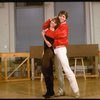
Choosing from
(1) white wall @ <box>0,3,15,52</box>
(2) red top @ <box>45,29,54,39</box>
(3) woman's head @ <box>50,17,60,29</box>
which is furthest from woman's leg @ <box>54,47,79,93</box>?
(1) white wall @ <box>0,3,15,52</box>

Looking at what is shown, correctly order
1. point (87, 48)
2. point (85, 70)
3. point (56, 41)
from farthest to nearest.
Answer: point (85, 70)
point (87, 48)
point (56, 41)

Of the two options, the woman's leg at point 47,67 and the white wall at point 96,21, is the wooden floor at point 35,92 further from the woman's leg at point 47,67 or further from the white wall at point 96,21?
the white wall at point 96,21

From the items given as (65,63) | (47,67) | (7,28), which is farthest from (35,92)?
(7,28)

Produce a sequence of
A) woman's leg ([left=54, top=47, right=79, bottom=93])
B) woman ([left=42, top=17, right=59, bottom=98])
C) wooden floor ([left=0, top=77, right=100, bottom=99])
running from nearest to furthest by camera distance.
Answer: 1. woman's leg ([left=54, top=47, right=79, bottom=93])
2. woman ([left=42, top=17, right=59, bottom=98])
3. wooden floor ([left=0, top=77, right=100, bottom=99])

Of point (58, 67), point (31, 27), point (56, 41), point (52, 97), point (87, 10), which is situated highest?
point (87, 10)

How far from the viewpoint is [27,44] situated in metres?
8.76

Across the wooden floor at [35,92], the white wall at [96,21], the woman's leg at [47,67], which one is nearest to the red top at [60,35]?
the woman's leg at [47,67]

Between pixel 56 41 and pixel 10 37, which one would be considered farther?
pixel 10 37

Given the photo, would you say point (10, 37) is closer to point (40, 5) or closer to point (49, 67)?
point (40, 5)

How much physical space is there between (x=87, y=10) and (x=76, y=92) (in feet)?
16.7

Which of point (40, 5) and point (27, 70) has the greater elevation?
point (40, 5)

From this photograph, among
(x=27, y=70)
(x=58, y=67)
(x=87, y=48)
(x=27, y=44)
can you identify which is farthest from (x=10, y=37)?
(x=58, y=67)

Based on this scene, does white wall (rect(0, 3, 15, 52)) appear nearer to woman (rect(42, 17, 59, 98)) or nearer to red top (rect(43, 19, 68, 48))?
woman (rect(42, 17, 59, 98))

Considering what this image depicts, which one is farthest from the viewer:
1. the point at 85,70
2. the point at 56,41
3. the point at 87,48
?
the point at 85,70
